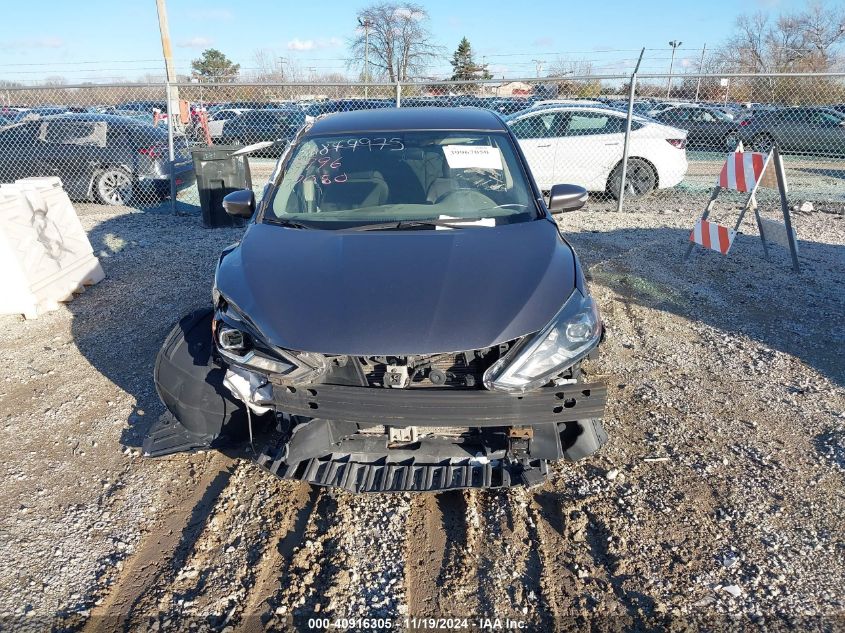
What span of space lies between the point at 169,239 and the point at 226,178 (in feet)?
4.40

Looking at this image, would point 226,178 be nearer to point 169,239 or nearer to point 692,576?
point 169,239

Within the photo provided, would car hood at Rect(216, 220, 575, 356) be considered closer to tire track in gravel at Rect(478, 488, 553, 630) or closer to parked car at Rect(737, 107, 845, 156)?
tire track in gravel at Rect(478, 488, 553, 630)

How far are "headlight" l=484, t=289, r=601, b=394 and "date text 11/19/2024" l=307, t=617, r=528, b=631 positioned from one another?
938 mm

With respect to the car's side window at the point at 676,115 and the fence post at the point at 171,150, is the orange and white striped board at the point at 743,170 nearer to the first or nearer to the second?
the fence post at the point at 171,150

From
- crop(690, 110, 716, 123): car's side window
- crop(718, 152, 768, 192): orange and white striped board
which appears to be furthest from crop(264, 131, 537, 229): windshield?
crop(690, 110, 716, 123): car's side window

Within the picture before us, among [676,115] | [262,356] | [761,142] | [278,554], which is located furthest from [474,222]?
[761,142]

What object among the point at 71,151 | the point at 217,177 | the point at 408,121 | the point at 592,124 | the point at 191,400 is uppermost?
the point at 408,121

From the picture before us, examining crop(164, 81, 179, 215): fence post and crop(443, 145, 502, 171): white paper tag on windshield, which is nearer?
crop(443, 145, 502, 171): white paper tag on windshield

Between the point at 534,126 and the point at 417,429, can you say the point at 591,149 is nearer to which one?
the point at 534,126

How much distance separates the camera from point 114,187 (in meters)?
10.5

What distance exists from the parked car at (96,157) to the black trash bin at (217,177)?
1430 mm

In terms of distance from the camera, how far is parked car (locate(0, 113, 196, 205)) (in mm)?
10273

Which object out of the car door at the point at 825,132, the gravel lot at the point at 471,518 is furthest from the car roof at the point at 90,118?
the car door at the point at 825,132

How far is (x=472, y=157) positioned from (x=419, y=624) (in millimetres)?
2896
